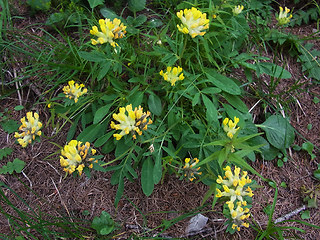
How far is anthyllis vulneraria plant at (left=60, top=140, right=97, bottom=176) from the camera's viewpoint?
62.4 inches

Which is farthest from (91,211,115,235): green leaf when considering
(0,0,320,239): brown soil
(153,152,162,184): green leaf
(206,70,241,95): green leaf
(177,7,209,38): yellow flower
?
(177,7,209,38): yellow flower

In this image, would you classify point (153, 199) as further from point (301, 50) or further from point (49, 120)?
point (301, 50)

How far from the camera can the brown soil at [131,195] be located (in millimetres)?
2006

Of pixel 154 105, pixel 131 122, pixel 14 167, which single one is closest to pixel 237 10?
pixel 154 105

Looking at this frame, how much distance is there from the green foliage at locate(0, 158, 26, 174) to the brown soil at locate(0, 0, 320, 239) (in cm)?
4

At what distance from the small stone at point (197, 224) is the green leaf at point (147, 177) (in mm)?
376

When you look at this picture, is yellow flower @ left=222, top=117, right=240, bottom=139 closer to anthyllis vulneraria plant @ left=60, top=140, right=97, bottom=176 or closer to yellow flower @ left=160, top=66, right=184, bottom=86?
yellow flower @ left=160, top=66, right=184, bottom=86

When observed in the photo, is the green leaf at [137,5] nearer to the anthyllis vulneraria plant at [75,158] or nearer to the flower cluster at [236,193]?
the anthyllis vulneraria plant at [75,158]

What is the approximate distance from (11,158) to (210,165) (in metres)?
1.53

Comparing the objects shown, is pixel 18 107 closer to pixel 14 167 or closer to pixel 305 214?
pixel 14 167

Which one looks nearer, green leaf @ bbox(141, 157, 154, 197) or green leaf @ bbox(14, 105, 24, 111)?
green leaf @ bbox(141, 157, 154, 197)

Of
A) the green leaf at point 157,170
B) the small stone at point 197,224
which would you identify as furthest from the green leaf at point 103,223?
the small stone at point 197,224

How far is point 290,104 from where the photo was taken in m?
2.47

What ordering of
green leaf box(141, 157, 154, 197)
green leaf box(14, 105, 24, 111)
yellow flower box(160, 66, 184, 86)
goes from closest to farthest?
yellow flower box(160, 66, 184, 86)
green leaf box(141, 157, 154, 197)
green leaf box(14, 105, 24, 111)
